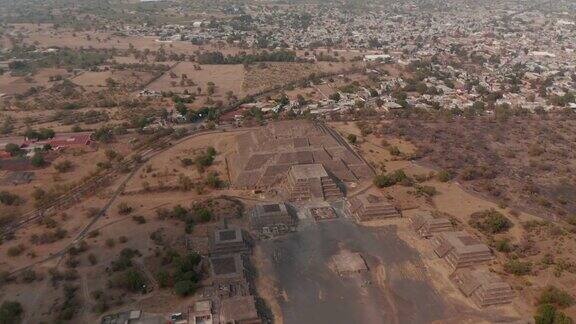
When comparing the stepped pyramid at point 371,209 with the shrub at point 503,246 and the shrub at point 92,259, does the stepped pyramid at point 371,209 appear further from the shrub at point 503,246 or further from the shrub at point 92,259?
the shrub at point 92,259

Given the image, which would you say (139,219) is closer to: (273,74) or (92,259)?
(92,259)

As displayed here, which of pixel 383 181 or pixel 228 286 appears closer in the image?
pixel 228 286

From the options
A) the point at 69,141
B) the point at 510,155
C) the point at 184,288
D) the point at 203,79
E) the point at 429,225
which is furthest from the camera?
the point at 203,79

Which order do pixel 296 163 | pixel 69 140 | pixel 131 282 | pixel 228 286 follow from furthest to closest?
pixel 69 140, pixel 296 163, pixel 228 286, pixel 131 282

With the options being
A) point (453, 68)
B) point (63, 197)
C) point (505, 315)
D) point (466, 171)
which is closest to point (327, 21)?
point (453, 68)

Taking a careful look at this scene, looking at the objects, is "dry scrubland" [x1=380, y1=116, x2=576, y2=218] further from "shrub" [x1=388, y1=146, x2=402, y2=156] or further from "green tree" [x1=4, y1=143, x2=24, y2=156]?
"green tree" [x1=4, y1=143, x2=24, y2=156]

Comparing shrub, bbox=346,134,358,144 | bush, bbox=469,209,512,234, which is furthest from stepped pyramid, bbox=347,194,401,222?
shrub, bbox=346,134,358,144

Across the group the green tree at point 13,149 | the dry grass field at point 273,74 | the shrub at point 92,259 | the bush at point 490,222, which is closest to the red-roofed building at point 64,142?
the green tree at point 13,149

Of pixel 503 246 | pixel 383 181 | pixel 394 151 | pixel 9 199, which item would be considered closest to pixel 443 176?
pixel 383 181
